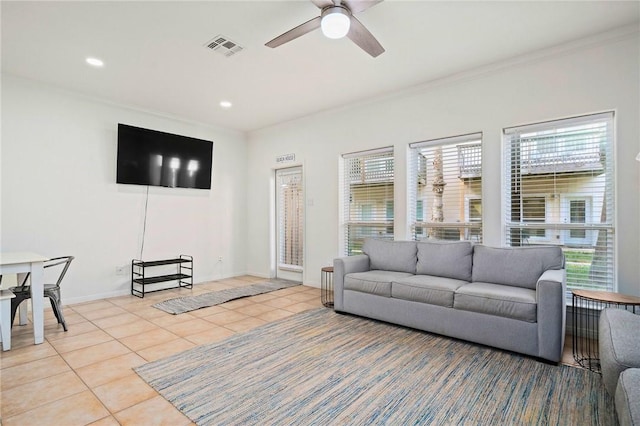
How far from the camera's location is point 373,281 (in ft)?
11.7

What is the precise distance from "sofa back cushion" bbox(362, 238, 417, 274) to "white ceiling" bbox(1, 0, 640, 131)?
204cm

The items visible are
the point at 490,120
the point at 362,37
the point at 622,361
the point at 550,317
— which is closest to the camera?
the point at 622,361

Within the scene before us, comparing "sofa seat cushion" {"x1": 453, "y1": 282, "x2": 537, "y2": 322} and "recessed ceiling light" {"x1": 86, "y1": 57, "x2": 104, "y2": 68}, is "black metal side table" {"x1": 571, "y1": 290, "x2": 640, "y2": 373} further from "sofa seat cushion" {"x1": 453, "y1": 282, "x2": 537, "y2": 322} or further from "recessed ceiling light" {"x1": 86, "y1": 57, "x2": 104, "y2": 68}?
"recessed ceiling light" {"x1": 86, "y1": 57, "x2": 104, "y2": 68}

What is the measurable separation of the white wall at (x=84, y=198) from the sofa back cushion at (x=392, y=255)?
3194 mm

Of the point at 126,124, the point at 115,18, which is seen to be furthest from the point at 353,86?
the point at 126,124

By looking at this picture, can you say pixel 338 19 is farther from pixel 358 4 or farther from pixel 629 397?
pixel 629 397

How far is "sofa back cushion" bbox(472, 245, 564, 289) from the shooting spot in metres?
3.04

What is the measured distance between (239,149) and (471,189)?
4387 mm

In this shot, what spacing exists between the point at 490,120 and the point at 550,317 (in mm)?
2197

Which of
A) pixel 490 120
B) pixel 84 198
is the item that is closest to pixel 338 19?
pixel 490 120

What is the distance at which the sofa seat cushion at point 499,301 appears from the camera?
264 centimetres

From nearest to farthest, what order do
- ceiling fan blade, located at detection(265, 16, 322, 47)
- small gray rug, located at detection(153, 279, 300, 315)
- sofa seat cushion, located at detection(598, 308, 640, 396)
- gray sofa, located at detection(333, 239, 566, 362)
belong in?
sofa seat cushion, located at detection(598, 308, 640, 396), ceiling fan blade, located at detection(265, 16, 322, 47), gray sofa, located at detection(333, 239, 566, 362), small gray rug, located at detection(153, 279, 300, 315)

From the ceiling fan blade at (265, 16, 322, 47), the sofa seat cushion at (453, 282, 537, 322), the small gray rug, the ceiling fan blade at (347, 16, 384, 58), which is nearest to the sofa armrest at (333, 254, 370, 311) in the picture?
the sofa seat cushion at (453, 282, 537, 322)

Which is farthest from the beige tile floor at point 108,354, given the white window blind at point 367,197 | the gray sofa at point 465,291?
→ the white window blind at point 367,197
